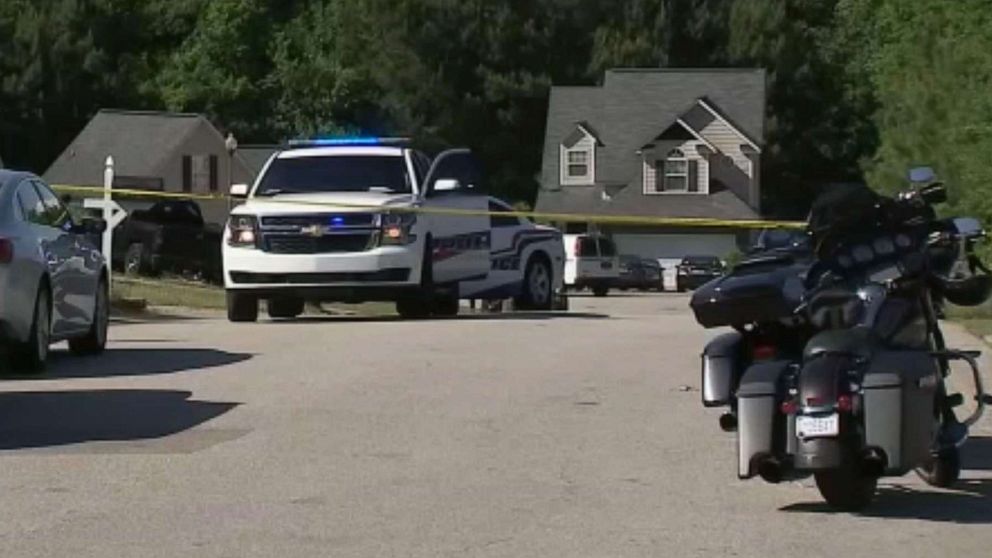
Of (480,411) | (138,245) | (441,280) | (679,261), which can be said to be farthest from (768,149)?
(480,411)

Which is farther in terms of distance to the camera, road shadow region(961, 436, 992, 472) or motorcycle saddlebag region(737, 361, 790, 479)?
road shadow region(961, 436, 992, 472)

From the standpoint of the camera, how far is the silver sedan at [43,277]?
15.6m

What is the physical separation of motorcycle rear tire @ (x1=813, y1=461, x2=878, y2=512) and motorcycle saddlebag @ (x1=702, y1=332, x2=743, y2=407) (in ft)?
2.34

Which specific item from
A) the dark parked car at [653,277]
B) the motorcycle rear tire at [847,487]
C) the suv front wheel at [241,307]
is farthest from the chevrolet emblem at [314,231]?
the dark parked car at [653,277]

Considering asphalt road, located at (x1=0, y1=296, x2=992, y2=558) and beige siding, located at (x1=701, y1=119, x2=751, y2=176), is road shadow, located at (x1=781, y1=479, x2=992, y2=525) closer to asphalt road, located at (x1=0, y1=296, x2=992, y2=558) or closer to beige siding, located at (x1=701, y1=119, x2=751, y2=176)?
asphalt road, located at (x1=0, y1=296, x2=992, y2=558)

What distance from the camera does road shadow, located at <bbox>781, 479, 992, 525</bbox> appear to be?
32.7 ft

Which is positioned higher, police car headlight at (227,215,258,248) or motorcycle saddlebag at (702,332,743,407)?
police car headlight at (227,215,258,248)

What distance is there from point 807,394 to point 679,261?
61447 millimetres

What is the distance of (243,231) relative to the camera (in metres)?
23.3

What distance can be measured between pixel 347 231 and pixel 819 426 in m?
13.9

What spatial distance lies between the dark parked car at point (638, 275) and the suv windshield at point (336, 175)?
38.1 m

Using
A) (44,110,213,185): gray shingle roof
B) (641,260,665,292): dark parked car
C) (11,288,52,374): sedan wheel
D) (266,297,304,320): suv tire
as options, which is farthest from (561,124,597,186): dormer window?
(11,288,52,374): sedan wheel

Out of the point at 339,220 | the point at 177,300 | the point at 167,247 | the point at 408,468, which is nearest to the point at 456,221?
the point at 339,220

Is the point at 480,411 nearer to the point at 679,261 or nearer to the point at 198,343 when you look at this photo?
the point at 198,343
